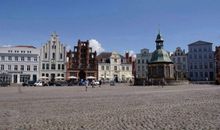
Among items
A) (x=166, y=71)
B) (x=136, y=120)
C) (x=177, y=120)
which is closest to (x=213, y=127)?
(x=177, y=120)

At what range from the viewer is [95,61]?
295ft

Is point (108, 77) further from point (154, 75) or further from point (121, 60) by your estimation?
point (154, 75)

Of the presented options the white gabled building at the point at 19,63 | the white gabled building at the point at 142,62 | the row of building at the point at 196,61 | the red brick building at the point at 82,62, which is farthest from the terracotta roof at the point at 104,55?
the white gabled building at the point at 19,63

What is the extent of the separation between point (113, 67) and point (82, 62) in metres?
12.6

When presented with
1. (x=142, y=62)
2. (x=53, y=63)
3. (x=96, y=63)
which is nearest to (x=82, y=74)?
(x=96, y=63)

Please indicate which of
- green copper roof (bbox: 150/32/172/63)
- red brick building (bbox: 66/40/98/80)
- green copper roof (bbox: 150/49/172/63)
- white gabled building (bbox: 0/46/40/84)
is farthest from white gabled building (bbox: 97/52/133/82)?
green copper roof (bbox: 150/49/172/63)

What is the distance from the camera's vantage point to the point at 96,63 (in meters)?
90.4

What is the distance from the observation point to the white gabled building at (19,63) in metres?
79.8

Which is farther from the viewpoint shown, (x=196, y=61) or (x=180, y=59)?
(x=180, y=59)

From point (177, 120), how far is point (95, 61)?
80.2 m

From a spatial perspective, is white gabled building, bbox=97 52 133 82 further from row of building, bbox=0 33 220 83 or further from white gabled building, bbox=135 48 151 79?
white gabled building, bbox=135 48 151 79

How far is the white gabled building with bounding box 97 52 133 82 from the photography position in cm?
9438

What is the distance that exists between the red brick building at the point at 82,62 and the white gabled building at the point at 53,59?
Result: 8.36ft

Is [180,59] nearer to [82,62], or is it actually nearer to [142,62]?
[142,62]
